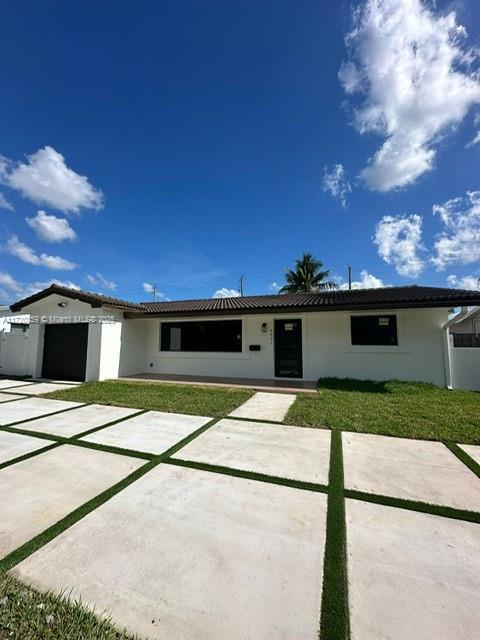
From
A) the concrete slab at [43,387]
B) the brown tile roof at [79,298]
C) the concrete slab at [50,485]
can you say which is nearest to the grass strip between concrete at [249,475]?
the concrete slab at [50,485]

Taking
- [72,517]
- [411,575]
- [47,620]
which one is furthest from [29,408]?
[411,575]

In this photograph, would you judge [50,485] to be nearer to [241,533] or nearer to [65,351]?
[241,533]

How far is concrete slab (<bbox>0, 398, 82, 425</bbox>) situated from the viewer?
5.04m

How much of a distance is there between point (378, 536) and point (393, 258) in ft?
80.2

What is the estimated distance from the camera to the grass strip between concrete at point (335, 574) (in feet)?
4.39

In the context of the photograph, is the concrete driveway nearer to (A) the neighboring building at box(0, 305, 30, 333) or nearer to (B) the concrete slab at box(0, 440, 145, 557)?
(B) the concrete slab at box(0, 440, 145, 557)

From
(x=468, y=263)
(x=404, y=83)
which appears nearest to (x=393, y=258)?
(x=468, y=263)

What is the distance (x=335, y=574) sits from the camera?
5.45 feet

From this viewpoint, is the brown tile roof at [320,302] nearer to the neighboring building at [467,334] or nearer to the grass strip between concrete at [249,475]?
the neighboring building at [467,334]

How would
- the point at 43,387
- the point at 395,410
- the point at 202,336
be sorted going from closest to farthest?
the point at 395,410
the point at 43,387
the point at 202,336

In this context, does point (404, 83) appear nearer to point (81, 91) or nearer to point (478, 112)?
point (478, 112)

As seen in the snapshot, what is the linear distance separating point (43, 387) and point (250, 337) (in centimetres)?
699

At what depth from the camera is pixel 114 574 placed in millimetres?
1673

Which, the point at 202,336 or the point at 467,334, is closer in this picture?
the point at 202,336
